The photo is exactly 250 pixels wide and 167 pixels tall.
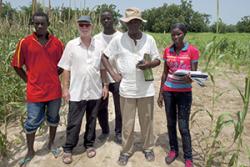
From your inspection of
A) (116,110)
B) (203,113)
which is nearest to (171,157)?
(116,110)

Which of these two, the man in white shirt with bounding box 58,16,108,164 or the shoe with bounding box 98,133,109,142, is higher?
the man in white shirt with bounding box 58,16,108,164

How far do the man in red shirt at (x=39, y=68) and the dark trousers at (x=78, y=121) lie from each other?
0.23 metres

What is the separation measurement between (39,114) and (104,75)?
83cm

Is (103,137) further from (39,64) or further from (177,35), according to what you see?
(177,35)

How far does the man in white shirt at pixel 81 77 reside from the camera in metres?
3.07

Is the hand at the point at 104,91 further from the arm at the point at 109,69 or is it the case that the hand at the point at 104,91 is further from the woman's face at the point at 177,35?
the woman's face at the point at 177,35

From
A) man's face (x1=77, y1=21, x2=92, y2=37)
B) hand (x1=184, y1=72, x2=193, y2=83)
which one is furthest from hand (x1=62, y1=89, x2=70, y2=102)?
hand (x1=184, y1=72, x2=193, y2=83)

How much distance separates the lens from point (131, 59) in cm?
301

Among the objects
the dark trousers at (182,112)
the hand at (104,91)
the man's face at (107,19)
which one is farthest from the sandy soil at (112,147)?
the man's face at (107,19)

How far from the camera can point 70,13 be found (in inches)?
242

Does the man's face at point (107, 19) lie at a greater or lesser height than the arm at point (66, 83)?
greater

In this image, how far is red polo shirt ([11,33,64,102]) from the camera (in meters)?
3.03

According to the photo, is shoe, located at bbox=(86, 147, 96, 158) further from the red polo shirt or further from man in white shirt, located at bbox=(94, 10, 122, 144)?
the red polo shirt

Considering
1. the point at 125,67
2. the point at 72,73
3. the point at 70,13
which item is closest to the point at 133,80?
the point at 125,67
